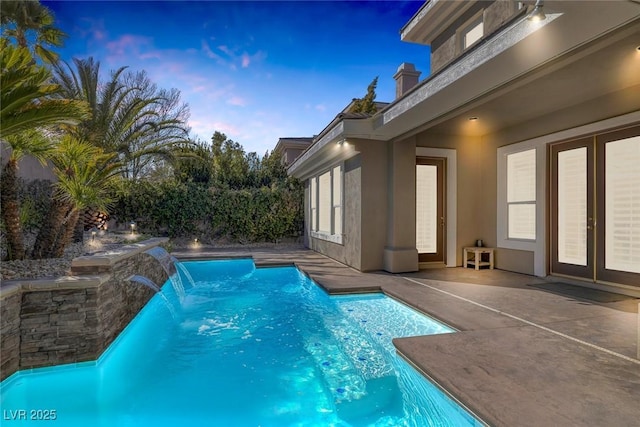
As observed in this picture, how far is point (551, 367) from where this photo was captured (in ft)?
10.1

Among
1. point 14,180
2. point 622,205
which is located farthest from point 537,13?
point 14,180

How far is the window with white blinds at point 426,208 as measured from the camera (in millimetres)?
8711

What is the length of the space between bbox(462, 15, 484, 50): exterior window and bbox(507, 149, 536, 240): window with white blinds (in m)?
3.12

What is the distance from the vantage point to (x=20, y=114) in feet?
13.2

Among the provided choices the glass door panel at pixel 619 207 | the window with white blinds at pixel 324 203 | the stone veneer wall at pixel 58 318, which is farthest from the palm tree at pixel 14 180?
the glass door panel at pixel 619 207

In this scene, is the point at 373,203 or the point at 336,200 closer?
the point at 373,203

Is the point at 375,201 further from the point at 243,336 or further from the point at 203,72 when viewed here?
the point at 203,72

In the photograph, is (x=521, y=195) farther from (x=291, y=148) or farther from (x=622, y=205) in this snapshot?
(x=291, y=148)

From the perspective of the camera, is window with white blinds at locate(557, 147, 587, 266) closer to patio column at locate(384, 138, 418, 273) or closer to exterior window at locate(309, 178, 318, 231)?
patio column at locate(384, 138, 418, 273)

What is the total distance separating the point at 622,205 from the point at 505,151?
9.27 feet

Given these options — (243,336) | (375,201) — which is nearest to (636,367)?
(243,336)

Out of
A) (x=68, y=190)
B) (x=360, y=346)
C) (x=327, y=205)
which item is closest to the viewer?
(x=360, y=346)

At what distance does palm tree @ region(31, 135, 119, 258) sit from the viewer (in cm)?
552

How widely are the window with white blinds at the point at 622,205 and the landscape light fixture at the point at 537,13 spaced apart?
4.13 metres
